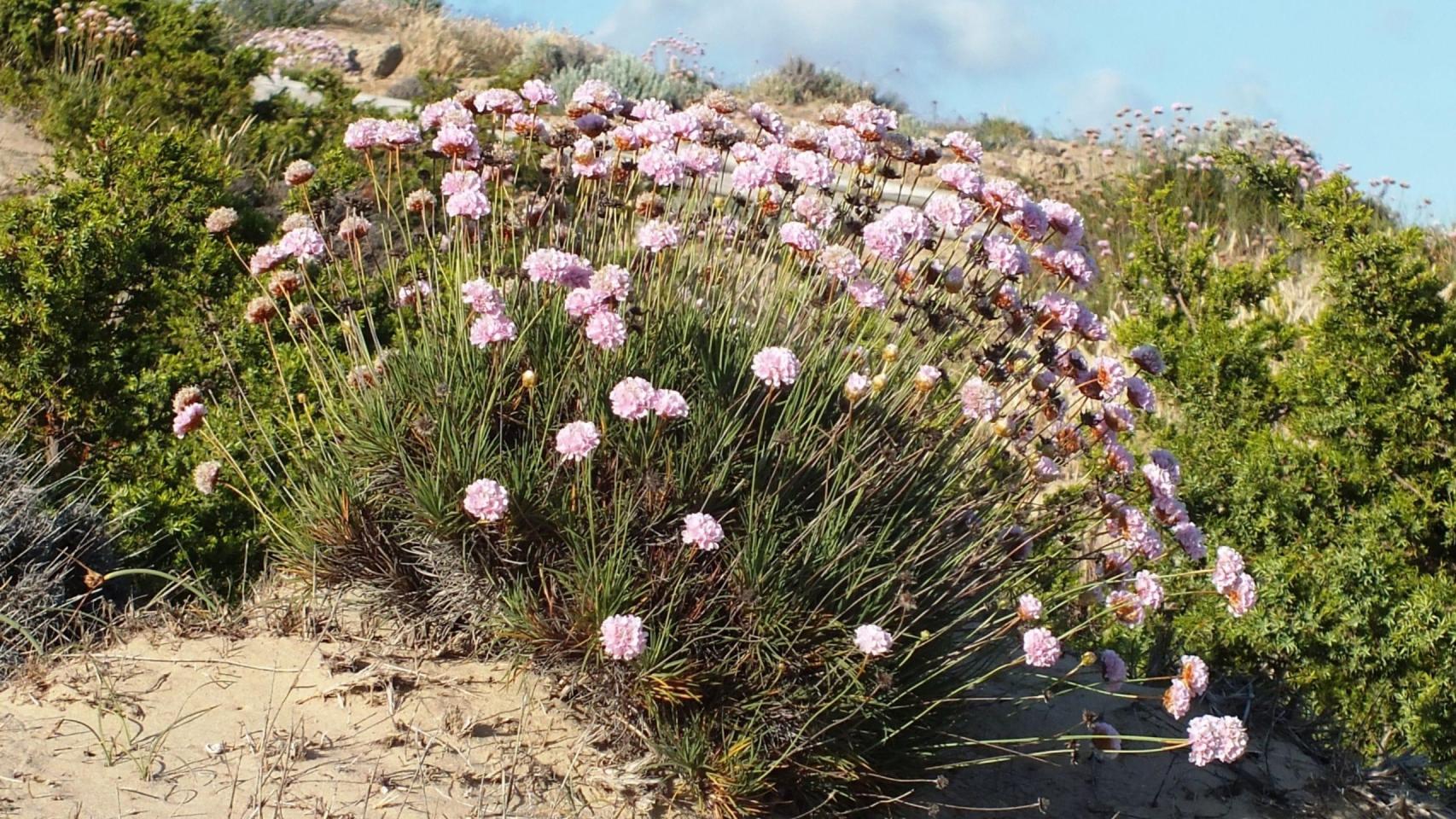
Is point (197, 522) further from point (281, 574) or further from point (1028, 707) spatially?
point (1028, 707)

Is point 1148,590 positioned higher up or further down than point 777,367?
further down

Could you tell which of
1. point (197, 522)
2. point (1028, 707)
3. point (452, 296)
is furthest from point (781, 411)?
point (197, 522)

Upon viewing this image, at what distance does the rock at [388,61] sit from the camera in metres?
17.4

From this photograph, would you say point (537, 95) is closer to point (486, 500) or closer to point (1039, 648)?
point (486, 500)

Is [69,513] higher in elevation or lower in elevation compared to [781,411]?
lower

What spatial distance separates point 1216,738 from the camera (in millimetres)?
3811

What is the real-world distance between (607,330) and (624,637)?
826 mm

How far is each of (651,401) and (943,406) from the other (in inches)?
43.2

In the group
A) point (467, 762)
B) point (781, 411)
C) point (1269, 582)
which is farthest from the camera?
point (1269, 582)

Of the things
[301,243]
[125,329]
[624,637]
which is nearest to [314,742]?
[624,637]

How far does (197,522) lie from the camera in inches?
199

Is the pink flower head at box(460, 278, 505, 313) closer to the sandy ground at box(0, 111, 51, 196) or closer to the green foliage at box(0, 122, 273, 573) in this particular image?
the green foliage at box(0, 122, 273, 573)

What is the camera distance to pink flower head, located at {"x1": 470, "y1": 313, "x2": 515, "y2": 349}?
12.3 feet

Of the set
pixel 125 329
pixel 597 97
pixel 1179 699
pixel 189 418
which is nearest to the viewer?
pixel 1179 699
